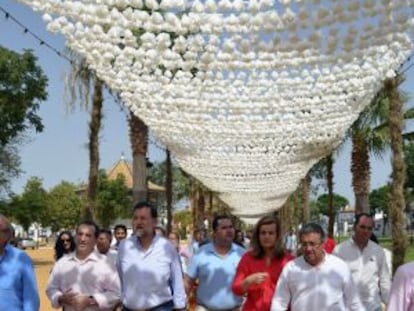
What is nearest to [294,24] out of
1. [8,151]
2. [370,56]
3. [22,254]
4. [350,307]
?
[370,56]

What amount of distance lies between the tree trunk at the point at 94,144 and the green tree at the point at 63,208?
264 feet

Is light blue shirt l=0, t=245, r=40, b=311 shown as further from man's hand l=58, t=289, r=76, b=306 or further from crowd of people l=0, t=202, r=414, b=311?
man's hand l=58, t=289, r=76, b=306

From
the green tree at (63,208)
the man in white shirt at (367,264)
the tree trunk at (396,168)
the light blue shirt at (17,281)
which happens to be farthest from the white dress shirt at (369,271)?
the green tree at (63,208)

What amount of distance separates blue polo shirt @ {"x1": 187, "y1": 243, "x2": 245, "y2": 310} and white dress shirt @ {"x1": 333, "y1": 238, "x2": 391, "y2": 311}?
3.63ft

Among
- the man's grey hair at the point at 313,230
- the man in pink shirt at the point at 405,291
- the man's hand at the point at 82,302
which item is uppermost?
the man's grey hair at the point at 313,230

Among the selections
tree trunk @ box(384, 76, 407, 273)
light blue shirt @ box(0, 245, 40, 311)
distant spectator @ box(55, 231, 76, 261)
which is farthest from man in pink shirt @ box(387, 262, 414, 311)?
tree trunk @ box(384, 76, 407, 273)

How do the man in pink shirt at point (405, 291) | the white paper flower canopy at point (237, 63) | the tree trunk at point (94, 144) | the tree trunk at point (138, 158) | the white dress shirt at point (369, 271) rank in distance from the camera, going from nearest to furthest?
1. the man in pink shirt at point (405, 291)
2. the white paper flower canopy at point (237, 63)
3. the white dress shirt at point (369, 271)
4. the tree trunk at point (94, 144)
5. the tree trunk at point (138, 158)

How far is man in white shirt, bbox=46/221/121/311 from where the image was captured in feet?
23.2

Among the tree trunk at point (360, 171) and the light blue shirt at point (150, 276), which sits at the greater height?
the tree trunk at point (360, 171)

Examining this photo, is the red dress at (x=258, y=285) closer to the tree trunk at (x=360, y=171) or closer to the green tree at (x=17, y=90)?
the tree trunk at (x=360, y=171)

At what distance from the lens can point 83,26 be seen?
22.0ft

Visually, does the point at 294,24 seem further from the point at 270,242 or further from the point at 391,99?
the point at 391,99

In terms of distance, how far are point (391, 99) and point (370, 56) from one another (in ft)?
23.8

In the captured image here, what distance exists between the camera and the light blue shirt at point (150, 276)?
7.27m
